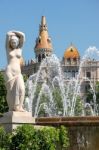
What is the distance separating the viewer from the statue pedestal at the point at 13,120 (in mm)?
13203

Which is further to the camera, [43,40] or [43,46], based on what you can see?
[43,40]

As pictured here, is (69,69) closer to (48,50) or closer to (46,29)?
(48,50)

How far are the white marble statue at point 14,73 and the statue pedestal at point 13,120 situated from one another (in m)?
0.25

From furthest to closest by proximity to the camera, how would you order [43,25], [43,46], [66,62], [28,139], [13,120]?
[43,25]
[43,46]
[66,62]
[13,120]
[28,139]

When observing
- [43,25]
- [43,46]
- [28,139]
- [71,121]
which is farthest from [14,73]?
[43,25]

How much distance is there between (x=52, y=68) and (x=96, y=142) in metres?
83.7

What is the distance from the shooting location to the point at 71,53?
381ft

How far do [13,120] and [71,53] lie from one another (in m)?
103

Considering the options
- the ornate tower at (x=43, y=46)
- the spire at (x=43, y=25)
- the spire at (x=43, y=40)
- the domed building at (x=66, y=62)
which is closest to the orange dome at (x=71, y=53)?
the domed building at (x=66, y=62)

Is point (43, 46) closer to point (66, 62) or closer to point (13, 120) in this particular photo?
point (66, 62)

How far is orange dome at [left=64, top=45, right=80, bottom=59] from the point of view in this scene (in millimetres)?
114725

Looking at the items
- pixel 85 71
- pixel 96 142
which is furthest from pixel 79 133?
pixel 85 71

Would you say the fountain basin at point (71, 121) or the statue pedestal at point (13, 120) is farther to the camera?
the fountain basin at point (71, 121)

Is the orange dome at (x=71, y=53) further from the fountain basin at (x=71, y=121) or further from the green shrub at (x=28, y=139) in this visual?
the green shrub at (x=28, y=139)
